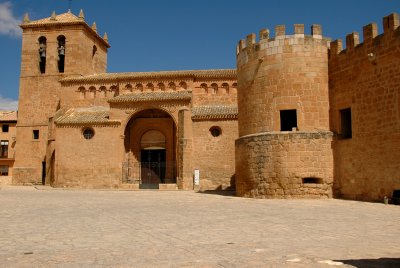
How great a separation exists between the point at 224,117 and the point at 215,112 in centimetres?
99

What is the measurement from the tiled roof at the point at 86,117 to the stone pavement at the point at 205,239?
17.4 m

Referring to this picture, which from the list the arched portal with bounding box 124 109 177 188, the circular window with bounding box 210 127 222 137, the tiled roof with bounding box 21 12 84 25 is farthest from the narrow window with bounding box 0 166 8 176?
the circular window with bounding box 210 127 222 137

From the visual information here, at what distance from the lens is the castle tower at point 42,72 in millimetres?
31250

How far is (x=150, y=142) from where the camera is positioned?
28.9 m

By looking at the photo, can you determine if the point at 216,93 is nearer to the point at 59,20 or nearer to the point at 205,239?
the point at 59,20

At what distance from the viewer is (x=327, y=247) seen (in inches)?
214

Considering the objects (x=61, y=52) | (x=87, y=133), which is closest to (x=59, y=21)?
(x=61, y=52)

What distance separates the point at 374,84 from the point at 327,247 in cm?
891

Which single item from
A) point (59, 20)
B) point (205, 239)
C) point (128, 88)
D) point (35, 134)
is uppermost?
point (59, 20)

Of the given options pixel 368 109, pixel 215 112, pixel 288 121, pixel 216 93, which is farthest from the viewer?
pixel 216 93

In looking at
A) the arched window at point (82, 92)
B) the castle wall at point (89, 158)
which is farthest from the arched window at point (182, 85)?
the arched window at point (82, 92)

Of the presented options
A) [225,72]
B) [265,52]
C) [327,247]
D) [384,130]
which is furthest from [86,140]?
[327,247]

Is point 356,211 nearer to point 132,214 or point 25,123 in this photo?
point 132,214

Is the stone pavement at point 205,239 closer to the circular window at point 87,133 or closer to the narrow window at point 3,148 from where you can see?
the circular window at point 87,133
